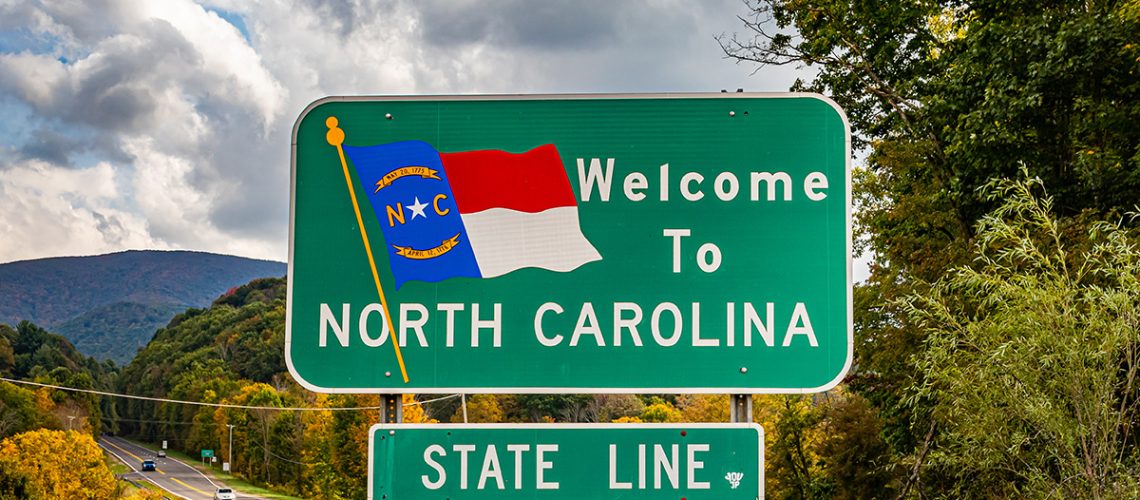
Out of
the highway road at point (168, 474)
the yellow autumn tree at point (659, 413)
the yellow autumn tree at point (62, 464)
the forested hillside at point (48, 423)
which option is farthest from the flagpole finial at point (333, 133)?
the highway road at point (168, 474)

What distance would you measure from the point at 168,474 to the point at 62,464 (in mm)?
64226

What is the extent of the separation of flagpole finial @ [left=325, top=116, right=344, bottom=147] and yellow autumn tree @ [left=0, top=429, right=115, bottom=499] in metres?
62.3

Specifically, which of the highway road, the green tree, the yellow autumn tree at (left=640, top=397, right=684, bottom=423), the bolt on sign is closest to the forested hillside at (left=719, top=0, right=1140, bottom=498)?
the green tree

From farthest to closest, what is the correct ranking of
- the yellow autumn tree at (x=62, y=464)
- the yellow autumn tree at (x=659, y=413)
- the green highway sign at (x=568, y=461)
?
1. the yellow autumn tree at (x=62, y=464)
2. the yellow autumn tree at (x=659, y=413)
3. the green highway sign at (x=568, y=461)

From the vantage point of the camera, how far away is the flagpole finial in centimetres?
367

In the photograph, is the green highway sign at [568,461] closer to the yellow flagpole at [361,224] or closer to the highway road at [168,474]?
the yellow flagpole at [361,224]

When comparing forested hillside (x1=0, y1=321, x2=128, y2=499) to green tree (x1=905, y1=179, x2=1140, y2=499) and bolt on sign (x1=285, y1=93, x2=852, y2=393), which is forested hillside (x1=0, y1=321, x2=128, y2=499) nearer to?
green tree (x1=905, y1=179, x2=1140, y2=499)

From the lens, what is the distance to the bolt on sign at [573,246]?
3582 millimetres

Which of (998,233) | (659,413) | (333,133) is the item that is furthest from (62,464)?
(333,133)

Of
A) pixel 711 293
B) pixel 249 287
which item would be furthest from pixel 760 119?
pixel 249 287

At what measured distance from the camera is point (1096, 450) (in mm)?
11477

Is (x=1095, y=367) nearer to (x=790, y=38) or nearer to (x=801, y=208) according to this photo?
(x=801, y=208)

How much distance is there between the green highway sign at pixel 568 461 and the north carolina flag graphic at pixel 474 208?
530mm

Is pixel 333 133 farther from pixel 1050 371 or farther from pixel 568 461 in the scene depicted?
pixel 1050 371
